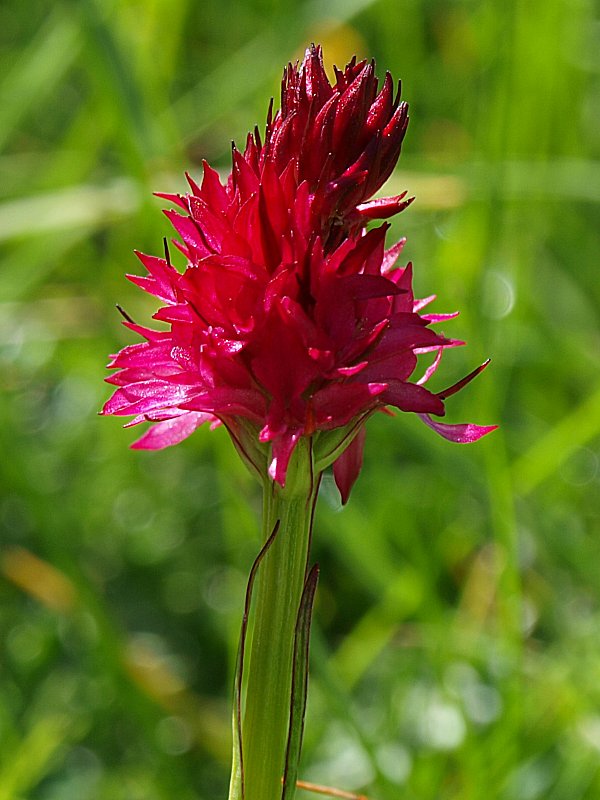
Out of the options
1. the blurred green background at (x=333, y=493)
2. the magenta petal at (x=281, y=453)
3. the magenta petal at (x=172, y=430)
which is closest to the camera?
the magenta petal at (x=281, y=453)

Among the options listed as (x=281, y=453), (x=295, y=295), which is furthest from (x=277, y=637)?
(x=295, y=295)

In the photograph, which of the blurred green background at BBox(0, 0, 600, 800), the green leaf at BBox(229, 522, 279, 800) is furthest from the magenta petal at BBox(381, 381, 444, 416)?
the blurred green background at BBox(0, 0, 600, 800)

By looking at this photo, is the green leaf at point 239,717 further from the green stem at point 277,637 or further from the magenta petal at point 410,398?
the magenta petal at point 410,398

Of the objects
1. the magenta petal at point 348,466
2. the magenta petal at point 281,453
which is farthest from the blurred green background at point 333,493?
the magenta petal at point 281,453

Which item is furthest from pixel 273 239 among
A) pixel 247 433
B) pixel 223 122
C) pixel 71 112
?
pixel 71 112

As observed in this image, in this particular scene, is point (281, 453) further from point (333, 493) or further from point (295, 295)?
point (333, 493)

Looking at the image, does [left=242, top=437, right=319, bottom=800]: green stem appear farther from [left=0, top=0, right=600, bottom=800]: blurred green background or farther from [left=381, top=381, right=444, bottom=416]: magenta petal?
[left=0, top=0, right=600, bottom=800]: blurred green background
